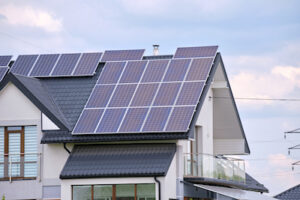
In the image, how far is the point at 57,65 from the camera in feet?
Answer: 156

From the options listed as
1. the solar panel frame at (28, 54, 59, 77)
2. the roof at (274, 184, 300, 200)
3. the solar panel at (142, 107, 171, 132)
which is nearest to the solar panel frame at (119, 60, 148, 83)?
the solar panel at (142, 107, 171, 132)

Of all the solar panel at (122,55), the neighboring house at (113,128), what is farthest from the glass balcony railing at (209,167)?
the solar panel at (122,55)

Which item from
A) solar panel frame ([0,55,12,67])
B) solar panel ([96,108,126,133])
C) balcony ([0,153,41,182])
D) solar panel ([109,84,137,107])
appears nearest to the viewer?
solar panel ([96,108,126,133])

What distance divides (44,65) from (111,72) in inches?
150

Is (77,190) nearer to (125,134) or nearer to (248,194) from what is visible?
(125,134)

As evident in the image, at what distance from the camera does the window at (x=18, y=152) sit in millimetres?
43938

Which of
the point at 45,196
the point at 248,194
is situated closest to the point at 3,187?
the point at 45,196

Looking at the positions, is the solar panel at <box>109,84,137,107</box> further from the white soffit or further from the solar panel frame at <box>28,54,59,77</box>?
the white soffit

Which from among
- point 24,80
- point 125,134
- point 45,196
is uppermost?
point 24,80

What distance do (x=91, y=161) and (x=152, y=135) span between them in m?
3.10

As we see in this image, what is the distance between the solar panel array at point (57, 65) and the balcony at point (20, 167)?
5020mm

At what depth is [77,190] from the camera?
42312mm

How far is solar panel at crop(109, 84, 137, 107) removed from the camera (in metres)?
44.3

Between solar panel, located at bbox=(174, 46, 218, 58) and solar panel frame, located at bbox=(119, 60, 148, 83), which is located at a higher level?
solar panel, located at bbox=(174, 46, 218, 58)
